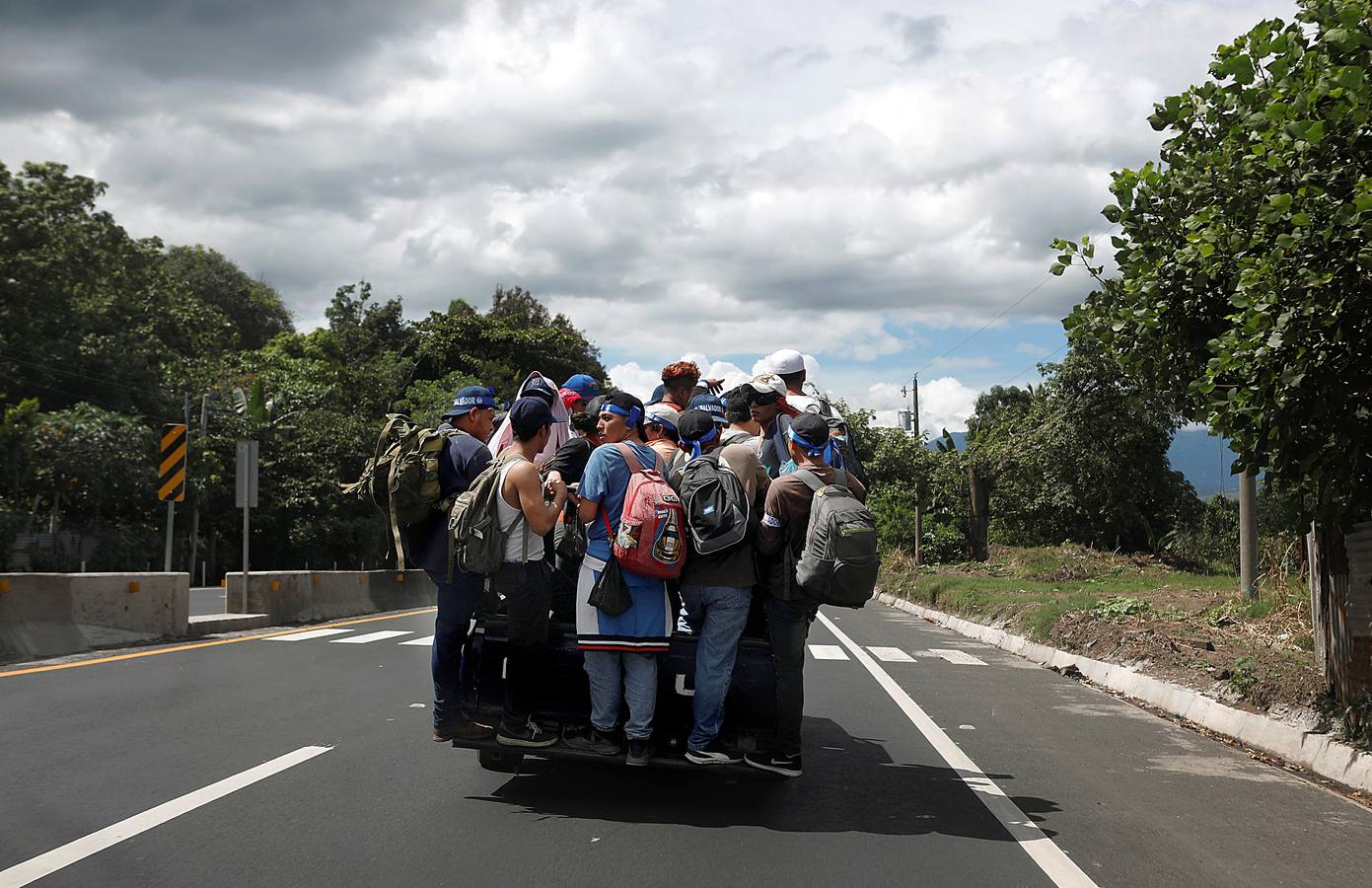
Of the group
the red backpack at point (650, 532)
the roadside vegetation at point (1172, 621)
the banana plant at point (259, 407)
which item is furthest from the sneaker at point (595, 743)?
the banana plant at point (259, 407)

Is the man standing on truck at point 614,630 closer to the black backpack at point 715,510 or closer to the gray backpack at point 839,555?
the black backpack at point 715,510

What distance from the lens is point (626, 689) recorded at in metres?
5.87

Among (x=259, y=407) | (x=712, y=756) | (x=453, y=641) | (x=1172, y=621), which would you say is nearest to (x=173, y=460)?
(x=453, y=641)

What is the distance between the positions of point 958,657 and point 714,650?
31.0 ft

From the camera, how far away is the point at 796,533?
19.7 feet

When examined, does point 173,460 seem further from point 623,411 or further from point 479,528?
point 623,411

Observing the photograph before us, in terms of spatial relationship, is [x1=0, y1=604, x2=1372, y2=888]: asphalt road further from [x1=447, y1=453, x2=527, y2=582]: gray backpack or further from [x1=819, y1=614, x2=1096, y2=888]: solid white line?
[x1=447, y1=453, x2=527, y2=582]: gray backpack

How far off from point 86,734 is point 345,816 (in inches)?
110

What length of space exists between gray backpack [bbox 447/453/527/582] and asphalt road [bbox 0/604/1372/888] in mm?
Answer: 1178

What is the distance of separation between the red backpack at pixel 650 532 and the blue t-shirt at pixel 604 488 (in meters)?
0.05

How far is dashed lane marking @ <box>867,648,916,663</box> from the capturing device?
537 inches

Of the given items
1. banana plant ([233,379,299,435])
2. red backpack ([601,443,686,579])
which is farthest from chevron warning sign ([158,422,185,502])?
banana plant ([233,379,299,435])

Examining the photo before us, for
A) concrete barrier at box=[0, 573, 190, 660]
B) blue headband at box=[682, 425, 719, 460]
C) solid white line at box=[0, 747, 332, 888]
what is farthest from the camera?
concrete barrier at box=[0, 573, 190, 660]

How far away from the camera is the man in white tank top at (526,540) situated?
5828 millimetres
